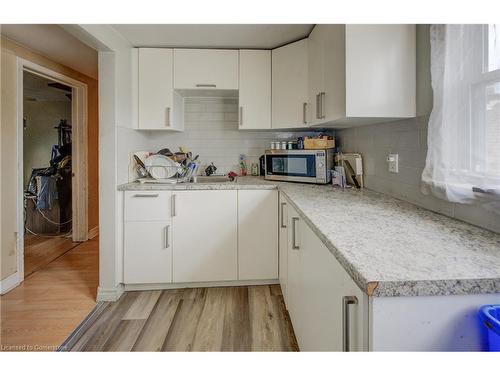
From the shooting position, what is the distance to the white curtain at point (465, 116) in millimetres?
1036

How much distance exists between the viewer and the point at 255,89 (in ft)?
8.74

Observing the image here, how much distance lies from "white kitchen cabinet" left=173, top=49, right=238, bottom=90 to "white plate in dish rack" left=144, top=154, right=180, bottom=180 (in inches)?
26.3

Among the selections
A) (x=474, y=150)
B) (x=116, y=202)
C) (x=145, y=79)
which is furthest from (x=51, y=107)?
(x=474, y=150)

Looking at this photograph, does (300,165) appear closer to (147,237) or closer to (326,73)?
(326,73)

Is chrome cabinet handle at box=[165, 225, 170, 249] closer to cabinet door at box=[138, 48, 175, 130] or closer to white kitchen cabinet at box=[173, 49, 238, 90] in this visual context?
cabinet door at box=[138, 48, 175, 130]

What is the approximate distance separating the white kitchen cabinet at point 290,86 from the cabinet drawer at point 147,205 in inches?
46.7

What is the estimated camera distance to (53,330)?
187cm

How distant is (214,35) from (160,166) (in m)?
1.18

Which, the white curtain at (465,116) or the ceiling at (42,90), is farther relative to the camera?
the ceiling at (42,90)

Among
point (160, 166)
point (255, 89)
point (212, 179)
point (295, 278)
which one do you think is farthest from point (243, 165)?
point (295, 278)

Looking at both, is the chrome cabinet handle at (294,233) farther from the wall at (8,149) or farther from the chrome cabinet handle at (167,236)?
the wall at (8,149)

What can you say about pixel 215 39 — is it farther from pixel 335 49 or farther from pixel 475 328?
pixel 475 328

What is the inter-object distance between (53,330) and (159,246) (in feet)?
2.78

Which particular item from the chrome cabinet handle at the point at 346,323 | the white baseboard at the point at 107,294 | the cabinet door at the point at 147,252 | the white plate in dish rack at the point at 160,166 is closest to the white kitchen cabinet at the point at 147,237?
the cabinet door at the point at 147,252
